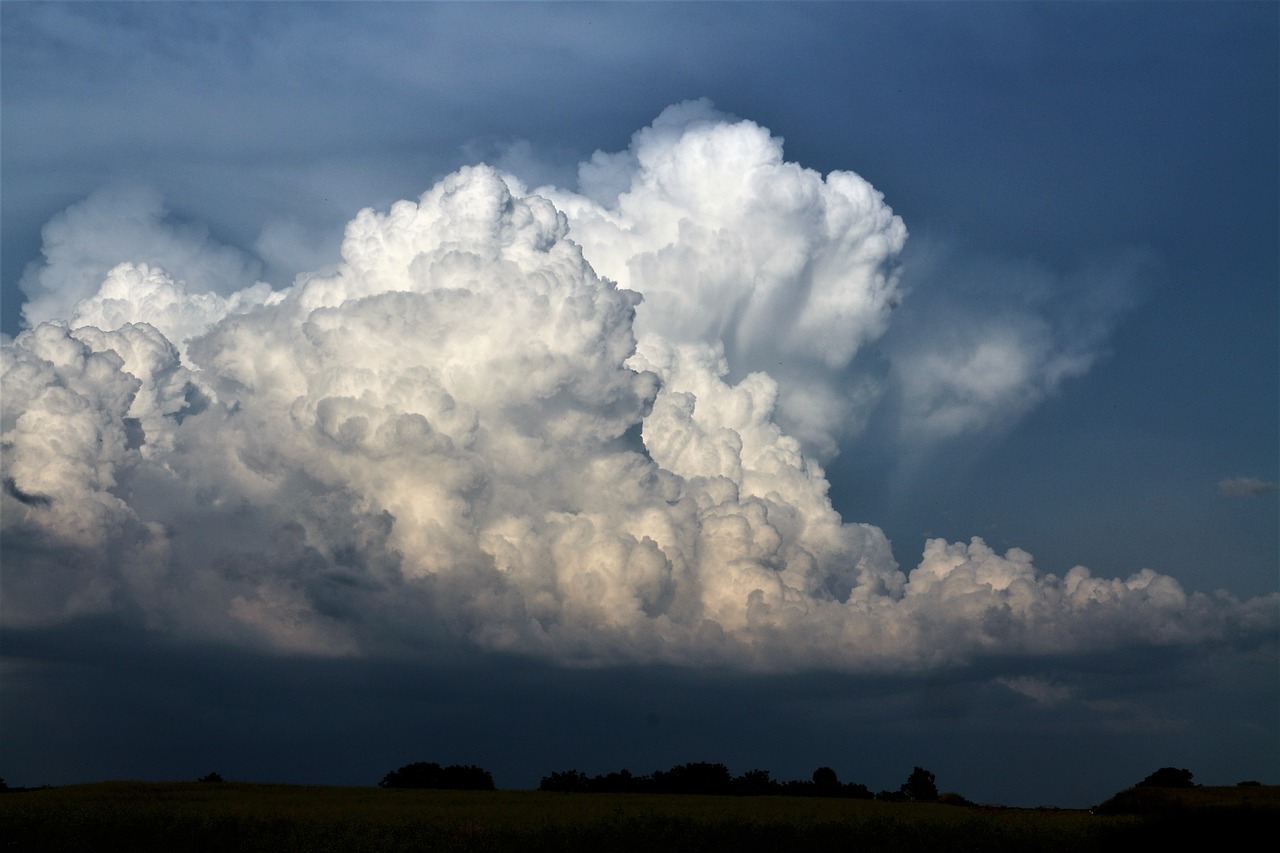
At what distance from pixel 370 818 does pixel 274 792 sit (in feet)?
98.8

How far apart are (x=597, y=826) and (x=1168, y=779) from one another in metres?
62.1

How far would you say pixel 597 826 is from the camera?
8556 centimetres

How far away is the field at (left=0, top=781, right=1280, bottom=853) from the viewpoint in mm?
83438

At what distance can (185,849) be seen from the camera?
84.8 meters

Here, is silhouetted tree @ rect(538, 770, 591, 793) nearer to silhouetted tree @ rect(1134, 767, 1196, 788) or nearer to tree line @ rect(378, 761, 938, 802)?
tree line @ rect(378, 761, 938, 802)

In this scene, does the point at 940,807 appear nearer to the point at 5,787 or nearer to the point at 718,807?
the point at 718,807

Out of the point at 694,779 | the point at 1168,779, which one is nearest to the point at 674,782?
the point at 694,779

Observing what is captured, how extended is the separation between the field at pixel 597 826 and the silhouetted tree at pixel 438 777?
54.4 meters

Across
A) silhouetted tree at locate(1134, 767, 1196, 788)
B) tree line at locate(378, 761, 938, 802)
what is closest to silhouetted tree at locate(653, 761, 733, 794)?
tree line at locate(378, 761, 938, 802)

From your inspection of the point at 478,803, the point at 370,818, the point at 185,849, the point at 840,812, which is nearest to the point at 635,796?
the point at 478,803

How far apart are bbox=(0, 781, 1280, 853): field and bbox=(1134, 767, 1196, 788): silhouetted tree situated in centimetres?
1025

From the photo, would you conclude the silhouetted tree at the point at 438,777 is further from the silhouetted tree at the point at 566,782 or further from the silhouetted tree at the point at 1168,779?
the silhouetted tree at the point at 1168,779

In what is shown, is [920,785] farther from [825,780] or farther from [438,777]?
[438,777]

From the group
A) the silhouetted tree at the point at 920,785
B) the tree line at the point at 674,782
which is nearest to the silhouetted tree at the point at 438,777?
the tree line at the point at 674,782
